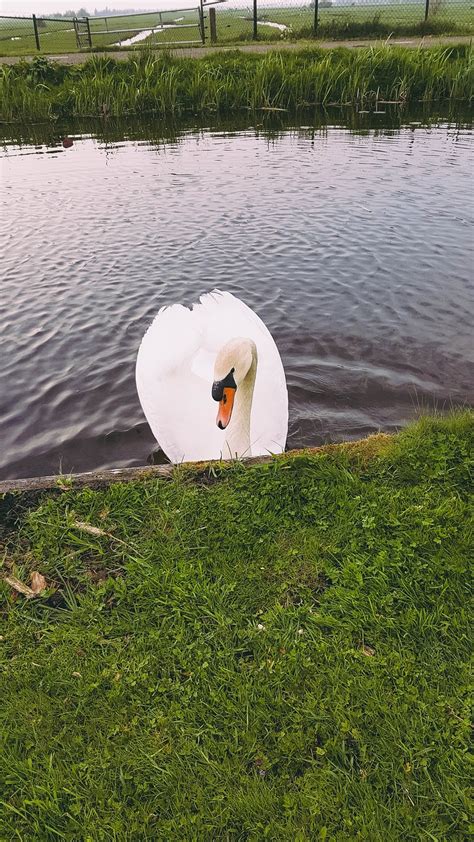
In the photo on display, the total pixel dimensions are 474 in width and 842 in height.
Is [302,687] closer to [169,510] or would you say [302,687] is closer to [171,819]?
[171,819]

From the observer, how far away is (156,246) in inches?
324

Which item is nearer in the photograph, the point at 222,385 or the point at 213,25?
the point at 222,385

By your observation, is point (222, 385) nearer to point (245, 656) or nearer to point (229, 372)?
point (229, 372)

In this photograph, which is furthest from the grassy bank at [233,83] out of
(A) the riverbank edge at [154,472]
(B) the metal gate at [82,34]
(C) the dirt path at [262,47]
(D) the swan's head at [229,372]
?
(A) the riverbank edge at [154,472]

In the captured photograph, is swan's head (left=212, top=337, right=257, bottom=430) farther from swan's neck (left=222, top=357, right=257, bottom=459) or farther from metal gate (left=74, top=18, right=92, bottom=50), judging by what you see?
metal gate (left=74, top=18, right=92, bottom=50)

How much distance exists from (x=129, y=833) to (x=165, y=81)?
17.5 meters

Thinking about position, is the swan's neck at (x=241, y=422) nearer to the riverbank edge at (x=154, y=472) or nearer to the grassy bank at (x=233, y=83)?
the riverbank edge at (x=154, y=472)

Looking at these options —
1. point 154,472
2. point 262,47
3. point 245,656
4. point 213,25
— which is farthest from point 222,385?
point 213,25

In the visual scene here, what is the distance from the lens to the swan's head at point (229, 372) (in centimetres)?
360

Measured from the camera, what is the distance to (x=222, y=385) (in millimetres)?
3602

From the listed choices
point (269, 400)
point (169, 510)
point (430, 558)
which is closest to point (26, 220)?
point (269, 400)

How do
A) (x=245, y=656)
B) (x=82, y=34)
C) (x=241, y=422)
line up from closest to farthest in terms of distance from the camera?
(x=245, y=656), (x=241, y=422), (x=82, y=34)

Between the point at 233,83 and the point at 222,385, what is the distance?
49.6 feet

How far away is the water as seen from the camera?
5.02 meters
